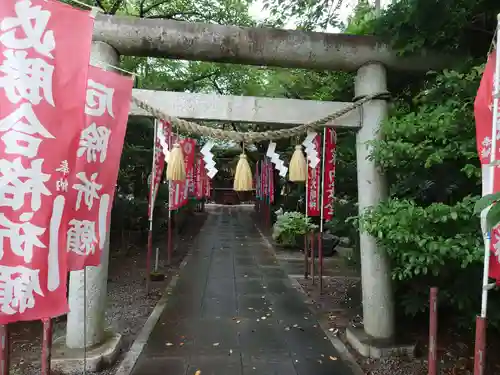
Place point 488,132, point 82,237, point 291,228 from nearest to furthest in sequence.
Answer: point 488,132 → point 82,237 → point 291,228

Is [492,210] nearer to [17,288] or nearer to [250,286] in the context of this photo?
[17,288]

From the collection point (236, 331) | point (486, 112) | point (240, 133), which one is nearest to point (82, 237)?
point (240, 133)

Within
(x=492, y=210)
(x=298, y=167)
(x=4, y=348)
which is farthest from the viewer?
(x=298, y=167)

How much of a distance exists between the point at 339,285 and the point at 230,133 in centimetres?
600

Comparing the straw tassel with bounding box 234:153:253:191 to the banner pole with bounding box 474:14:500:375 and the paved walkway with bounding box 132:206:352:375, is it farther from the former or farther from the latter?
the banner pole with bounding box 474:14:500:375

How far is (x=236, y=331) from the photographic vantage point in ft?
20.8

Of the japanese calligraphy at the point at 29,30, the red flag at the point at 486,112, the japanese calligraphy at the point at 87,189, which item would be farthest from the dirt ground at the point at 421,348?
the japanese calligraphy at the point at 29,30

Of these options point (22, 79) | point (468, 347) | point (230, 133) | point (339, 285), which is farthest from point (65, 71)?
point (339, 285)

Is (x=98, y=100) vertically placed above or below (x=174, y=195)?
above

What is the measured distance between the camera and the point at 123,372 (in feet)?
15.8

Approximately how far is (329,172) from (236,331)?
10.2ft

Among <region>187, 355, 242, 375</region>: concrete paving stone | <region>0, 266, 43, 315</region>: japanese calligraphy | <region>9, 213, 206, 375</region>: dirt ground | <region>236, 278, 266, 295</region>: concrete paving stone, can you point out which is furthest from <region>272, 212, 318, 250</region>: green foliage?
<region>0, 266, 43, 315</region>: japanese calligraphy

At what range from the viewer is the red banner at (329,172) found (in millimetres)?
6719

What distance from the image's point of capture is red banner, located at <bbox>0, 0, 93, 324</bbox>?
2.53m
